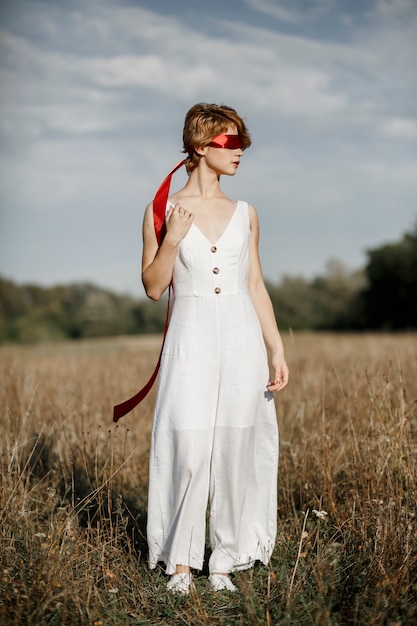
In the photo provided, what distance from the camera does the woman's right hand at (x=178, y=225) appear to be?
3.00m

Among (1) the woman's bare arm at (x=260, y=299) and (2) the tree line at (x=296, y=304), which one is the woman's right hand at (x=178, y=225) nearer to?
(1) the woman's bare arm at (x=260, y=299)

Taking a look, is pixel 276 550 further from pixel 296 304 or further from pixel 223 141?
pixel 296 304

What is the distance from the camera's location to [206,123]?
314cm

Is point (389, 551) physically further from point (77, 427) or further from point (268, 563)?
point (77, 427)

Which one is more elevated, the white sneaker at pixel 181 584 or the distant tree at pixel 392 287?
the distant tree at pixel 392 287

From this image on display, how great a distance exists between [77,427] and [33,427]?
411 millimetres

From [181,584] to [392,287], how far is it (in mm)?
29685

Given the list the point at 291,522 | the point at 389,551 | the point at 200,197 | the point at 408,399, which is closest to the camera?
the point at 389,551

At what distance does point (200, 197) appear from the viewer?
3250 millimetres

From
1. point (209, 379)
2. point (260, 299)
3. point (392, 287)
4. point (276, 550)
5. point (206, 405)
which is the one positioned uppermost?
point (392, 287)

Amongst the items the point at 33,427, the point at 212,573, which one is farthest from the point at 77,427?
the point at 212,573

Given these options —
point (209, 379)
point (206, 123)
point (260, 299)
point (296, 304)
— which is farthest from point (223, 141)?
point (296, 304)

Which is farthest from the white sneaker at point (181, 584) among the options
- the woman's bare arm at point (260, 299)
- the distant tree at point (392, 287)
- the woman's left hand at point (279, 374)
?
the distant tree at point (392, 287)

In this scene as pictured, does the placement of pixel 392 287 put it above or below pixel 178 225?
above
